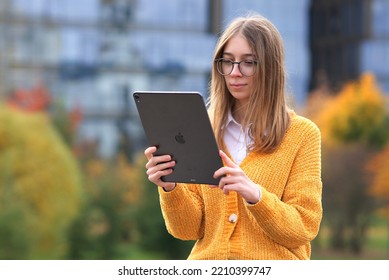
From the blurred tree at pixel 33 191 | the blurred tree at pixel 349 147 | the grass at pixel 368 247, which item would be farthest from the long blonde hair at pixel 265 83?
the grass at pixel 368 247

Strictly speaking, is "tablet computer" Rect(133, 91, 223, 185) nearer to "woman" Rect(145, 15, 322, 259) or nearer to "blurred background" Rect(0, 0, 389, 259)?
"woman" Rect(145, 15, 322, 259)

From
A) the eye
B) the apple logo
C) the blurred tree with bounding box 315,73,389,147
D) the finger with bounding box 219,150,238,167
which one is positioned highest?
the eye

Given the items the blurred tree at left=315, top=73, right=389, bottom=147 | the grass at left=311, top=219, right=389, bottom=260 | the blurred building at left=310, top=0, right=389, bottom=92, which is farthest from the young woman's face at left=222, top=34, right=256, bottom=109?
the blurred building at left=310, top=0, right=389, bottom=92

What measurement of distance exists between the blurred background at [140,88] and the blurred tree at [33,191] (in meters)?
0.12

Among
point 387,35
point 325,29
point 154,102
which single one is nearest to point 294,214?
point 154,102

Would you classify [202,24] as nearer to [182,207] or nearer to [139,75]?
[139,75]

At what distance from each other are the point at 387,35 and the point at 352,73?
190 centimetres

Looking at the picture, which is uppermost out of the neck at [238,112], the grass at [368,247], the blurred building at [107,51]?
the neck at [238,112]

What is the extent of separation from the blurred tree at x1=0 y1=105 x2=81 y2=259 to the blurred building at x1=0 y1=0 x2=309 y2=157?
21.1 feet

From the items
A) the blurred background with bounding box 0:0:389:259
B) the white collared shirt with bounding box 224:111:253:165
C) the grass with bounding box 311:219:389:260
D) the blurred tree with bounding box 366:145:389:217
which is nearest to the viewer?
the white collared shirt with bounding box 224:111:253:165

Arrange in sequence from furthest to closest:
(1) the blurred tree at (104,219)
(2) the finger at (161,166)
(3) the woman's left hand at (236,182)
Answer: (1) the blurred tree at (104,219)
(2) the finger at (161,166)
(3) the woman's left hand at (236,182)

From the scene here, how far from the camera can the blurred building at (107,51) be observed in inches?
1271

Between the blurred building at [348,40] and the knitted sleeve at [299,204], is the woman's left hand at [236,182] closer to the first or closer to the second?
the knitted sleeve at [299,204]

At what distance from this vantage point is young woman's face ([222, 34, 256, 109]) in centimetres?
240
